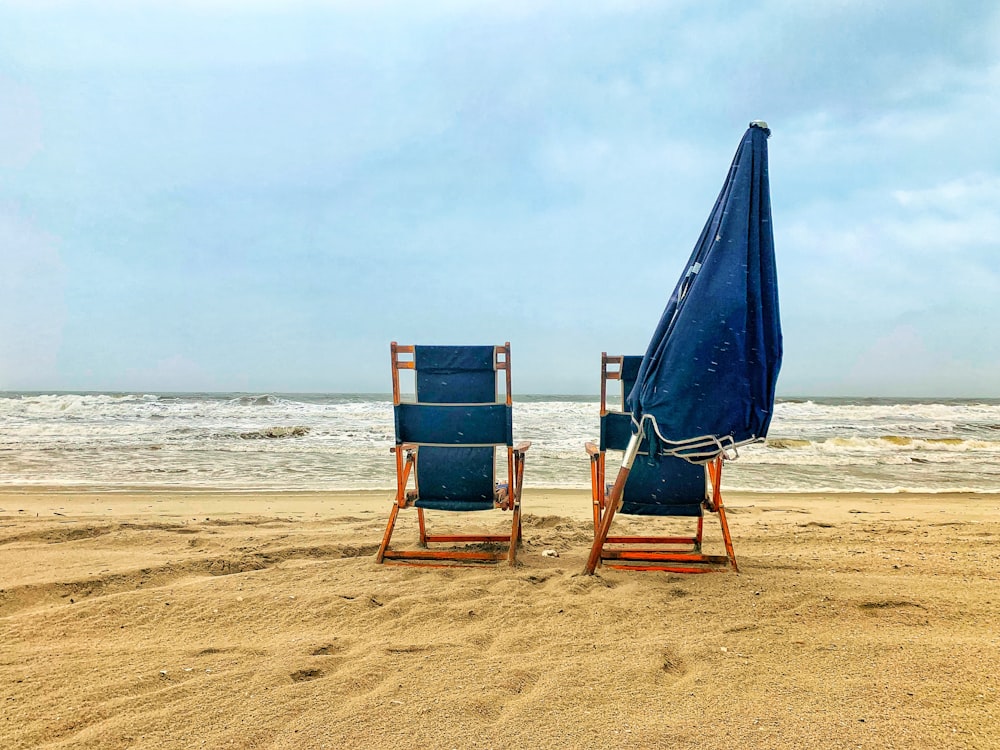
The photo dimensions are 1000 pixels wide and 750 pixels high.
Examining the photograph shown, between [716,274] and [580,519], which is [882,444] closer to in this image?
[580,519]

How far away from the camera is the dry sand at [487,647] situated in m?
1.67

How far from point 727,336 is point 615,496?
3.29 ft

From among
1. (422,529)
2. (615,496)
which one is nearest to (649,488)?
(615,496)

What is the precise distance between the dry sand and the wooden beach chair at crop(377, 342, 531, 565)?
18.6 inches

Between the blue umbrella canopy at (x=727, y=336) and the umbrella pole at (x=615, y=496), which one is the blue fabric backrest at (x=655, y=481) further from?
the blue umbrella canopy at (x=727, y=336)

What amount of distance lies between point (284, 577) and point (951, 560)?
12.8 ft

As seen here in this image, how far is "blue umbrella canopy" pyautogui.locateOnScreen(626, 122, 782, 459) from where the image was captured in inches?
105

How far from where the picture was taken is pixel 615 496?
300cm

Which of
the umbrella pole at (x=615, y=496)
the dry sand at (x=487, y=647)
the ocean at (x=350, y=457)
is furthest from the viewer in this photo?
the ocean at (x=350, y=457)

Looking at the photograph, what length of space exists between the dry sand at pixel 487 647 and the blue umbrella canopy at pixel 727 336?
2.89 feet

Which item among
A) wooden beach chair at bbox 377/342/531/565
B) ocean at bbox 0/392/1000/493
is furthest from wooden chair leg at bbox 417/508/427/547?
ocean at bbox 0/392/1000/493

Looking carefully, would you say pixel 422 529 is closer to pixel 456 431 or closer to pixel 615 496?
pixel 456 431

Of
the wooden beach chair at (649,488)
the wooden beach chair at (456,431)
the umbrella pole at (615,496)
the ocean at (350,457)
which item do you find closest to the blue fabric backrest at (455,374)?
the wooden beach chair at (456,431)

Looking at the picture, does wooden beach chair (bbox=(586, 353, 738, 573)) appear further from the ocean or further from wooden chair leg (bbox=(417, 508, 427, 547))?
the ocean
